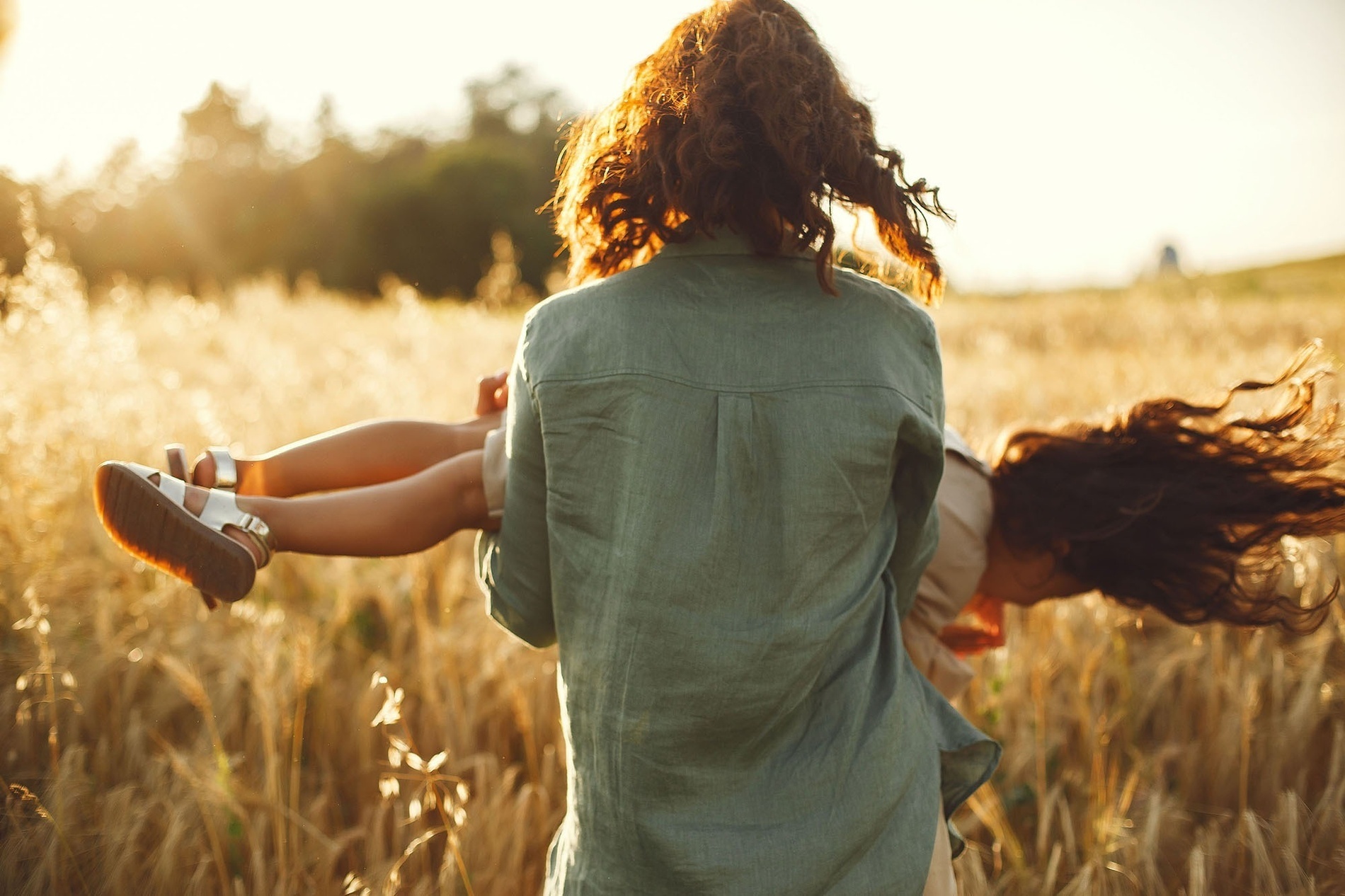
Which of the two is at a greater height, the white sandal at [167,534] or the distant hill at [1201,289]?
the distant hill at [1201,289]

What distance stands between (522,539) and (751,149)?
0.75 m

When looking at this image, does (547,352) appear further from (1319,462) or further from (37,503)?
(37,503)

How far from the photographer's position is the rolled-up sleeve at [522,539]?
1.52m

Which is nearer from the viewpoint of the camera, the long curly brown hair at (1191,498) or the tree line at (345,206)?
the long curly brown hair at (1191,498)

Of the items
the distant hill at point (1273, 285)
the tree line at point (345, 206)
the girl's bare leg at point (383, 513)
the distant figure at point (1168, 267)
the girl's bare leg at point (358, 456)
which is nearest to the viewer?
the girl's bare leg at point (383, 513)

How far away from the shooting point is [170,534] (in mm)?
1690

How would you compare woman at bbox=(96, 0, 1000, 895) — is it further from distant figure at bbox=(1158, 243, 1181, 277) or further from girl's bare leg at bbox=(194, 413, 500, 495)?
distant figure at bbox=(1158, 243, 1181, 277)

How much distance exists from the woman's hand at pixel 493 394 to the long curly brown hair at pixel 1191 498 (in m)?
1.23

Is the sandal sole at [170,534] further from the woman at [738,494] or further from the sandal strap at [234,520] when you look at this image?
the woman at [738,494]

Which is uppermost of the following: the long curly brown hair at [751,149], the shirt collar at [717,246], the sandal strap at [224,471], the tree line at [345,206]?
the tree line at [345,206]

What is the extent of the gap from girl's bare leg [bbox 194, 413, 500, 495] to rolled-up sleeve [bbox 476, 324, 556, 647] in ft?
1.74

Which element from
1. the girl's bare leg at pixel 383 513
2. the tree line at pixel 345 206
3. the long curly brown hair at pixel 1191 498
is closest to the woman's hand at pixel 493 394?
the girl's bare leg at pixel 383 513

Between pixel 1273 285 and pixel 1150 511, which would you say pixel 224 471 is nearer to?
pixel 1150 511

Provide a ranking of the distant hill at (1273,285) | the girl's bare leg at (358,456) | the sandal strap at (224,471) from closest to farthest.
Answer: the sandal strap at (224,471) < the girl's bare leg at (358,456) < the distant hill at (1273,285)
